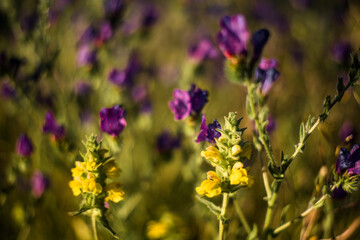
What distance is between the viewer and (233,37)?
0.95 metres

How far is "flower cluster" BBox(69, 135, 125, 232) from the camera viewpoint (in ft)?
2.54

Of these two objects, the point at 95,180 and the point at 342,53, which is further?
the point at 342,53

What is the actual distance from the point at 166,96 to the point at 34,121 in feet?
4.80

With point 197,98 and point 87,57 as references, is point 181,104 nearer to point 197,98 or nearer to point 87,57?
point 197,98

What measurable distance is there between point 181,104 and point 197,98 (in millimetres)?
56

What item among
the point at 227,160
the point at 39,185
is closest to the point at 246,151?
the point at 227,160

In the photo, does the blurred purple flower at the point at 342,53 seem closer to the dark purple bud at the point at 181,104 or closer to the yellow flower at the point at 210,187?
the dark purple bud at the point at 181,104

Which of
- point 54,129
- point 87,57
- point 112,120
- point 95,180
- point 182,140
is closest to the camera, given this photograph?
point 95,180

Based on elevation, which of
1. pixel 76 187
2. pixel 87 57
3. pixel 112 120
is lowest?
pixel 76 187

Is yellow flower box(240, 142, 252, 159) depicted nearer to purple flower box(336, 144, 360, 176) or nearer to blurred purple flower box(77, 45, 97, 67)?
purple flower box(336, 144, 360, 176)

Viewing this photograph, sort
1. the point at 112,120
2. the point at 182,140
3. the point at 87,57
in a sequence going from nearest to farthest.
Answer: the point at 112,120 < the point at 87,57 < the point at 182,140

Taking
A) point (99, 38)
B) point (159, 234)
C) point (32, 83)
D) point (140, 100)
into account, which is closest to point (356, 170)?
point (159, 234)

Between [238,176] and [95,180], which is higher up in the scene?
[95,180]

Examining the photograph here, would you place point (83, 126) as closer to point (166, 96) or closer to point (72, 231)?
point (72, 231)
